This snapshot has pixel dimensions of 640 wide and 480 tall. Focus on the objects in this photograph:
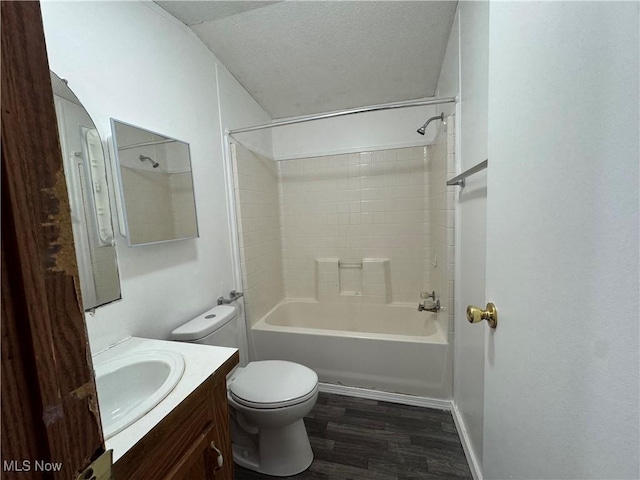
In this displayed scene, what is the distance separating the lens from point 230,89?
1895mm

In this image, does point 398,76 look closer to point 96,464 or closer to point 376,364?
point 376,364

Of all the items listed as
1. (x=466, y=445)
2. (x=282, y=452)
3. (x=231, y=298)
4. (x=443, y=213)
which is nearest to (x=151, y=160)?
(x=231, y=298)

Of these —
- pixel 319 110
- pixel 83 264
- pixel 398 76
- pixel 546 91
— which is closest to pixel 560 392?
pixel 546 91

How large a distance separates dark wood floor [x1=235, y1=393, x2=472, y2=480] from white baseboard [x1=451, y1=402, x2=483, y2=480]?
0.03 meters

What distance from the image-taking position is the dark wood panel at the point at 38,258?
0.75ft

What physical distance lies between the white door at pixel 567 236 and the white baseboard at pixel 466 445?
847 mm

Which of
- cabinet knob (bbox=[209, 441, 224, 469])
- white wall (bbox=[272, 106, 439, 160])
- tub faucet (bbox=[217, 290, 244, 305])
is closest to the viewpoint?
cabinet knob (bbox=[209, 441, 224, 469])

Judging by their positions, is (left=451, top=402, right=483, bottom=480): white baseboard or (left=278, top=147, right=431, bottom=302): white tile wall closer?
(left=451, top=402, right=483, bottom=480): white baseboard

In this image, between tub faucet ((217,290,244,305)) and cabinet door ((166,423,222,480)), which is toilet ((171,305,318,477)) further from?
cabinet door ((166,423,222,480))

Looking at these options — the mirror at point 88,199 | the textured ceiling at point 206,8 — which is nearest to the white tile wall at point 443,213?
the textured ceiling at point 206,8

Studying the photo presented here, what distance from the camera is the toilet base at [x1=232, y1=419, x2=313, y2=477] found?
52.7 inches

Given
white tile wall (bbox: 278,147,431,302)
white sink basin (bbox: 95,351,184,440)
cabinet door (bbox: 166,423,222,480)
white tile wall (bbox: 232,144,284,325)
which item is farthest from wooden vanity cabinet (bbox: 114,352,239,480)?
white tile wall (bbox: 278,147,431,302)

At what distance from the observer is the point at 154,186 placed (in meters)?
1.27

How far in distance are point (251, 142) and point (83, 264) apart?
1.56 metres
